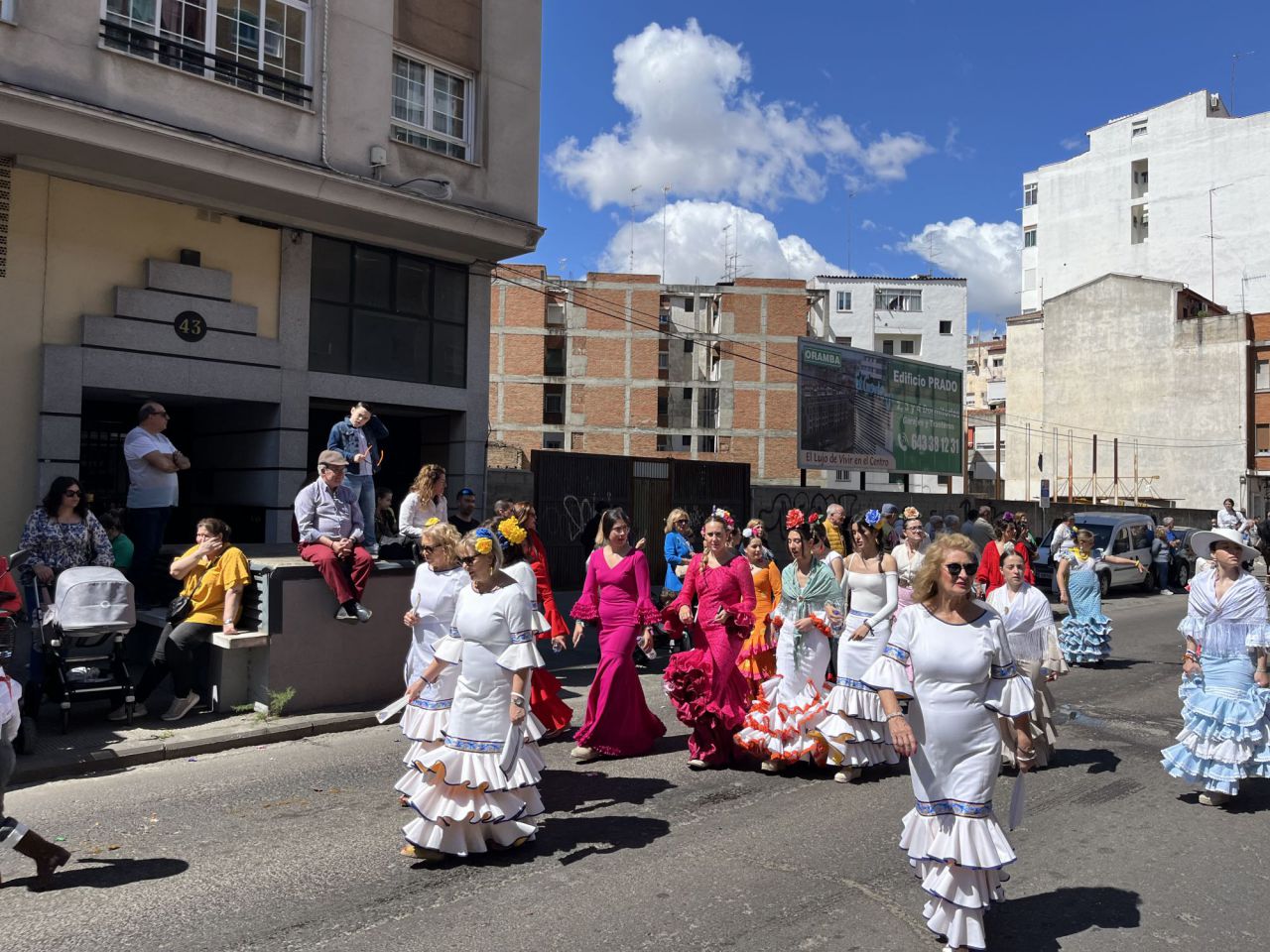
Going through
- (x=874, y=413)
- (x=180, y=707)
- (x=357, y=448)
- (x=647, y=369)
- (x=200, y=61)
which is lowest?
(x=180, y=707)

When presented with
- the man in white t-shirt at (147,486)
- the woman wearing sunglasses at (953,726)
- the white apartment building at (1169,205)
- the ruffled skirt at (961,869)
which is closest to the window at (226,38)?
the man in white t-shirt at (147,486)

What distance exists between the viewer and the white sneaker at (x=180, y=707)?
340 inches

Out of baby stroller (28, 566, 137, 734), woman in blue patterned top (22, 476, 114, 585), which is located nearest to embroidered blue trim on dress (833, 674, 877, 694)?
baby stroller (28, 566, 137, 734)

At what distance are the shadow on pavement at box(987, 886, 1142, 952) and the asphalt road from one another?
1 centimetres

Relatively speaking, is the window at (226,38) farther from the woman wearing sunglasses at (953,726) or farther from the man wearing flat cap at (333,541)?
the woman wearing sunglasses at (953,726)

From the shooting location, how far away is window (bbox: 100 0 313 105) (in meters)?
11.7

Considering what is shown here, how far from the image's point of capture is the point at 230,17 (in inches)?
505

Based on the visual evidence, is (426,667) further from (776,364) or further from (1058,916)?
(776,364)

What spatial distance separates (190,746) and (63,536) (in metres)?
2.13

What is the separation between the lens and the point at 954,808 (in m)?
4.47

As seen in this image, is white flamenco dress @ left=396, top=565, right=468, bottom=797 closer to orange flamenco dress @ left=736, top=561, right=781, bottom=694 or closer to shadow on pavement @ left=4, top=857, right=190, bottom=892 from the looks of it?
shadow on pavement @ left=4, top=857, right=190, bottom=892

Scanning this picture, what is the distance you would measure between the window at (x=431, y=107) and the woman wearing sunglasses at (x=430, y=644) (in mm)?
9141

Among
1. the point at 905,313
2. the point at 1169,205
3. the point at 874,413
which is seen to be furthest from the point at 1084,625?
the point at 905,313

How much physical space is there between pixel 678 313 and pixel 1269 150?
32.5 metres
